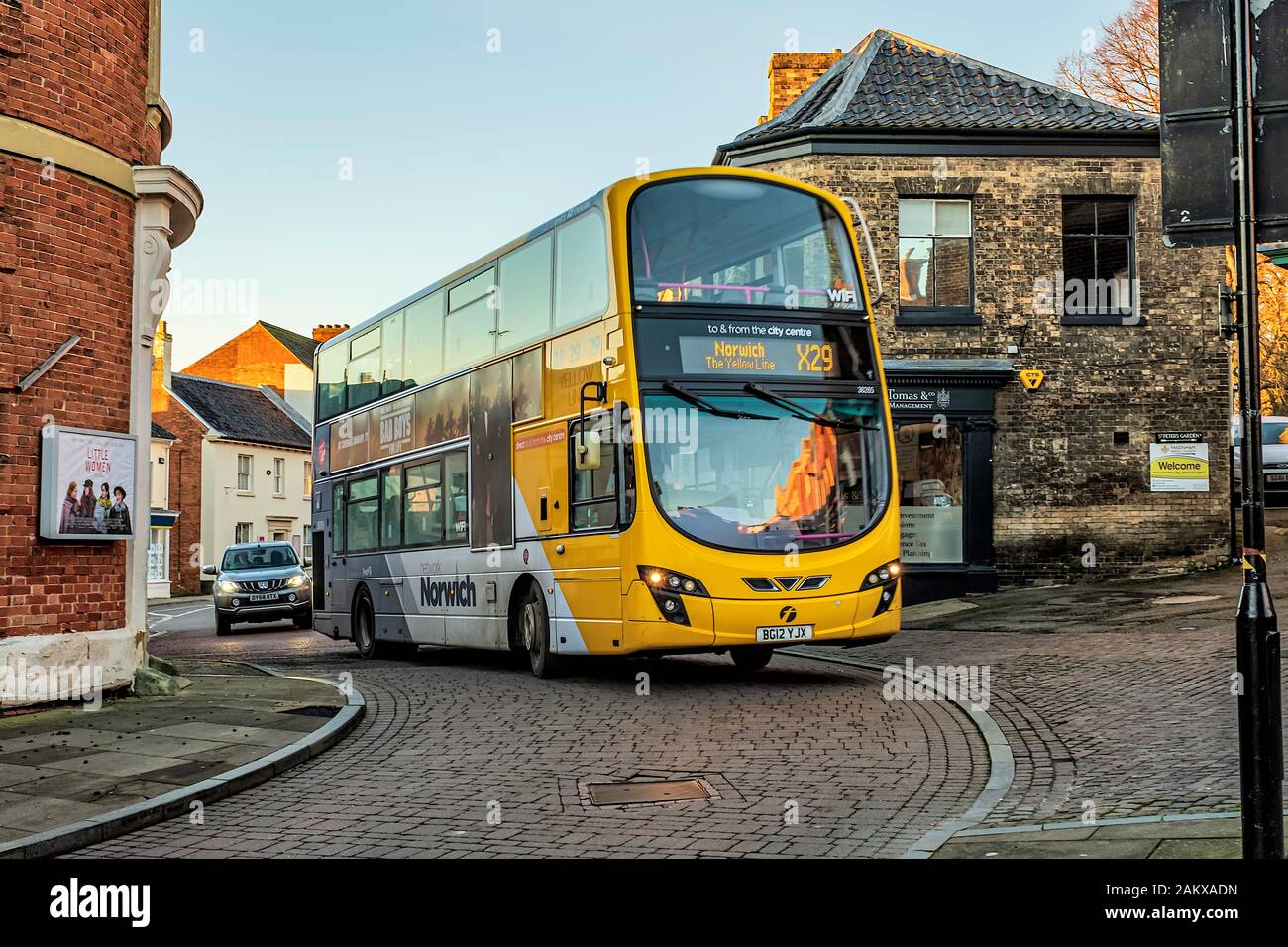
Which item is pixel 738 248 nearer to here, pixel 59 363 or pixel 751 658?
pixel 751 658

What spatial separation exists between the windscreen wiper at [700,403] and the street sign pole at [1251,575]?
22.2 feet

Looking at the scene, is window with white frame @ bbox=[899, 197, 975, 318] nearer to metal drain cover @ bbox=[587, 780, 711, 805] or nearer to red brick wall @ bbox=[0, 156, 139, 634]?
red brick wall @ bbox=[0, 156, 139, 634]

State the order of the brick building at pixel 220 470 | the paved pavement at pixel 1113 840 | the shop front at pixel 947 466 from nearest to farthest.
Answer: the paved pavement at pixel 1113 840, the shop front at pixel 947 466, the brick building at pixel 220 470

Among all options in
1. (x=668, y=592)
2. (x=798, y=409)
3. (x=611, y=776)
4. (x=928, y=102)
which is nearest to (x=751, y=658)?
(x=668, y=592)

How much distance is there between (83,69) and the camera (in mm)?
11539

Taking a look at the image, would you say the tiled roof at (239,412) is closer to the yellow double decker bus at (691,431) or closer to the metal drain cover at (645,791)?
the yellow double decker bus at (691,431)

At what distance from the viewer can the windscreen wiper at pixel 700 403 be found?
475 inches

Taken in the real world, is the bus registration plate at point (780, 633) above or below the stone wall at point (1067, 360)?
below

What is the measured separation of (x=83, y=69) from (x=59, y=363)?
256cm

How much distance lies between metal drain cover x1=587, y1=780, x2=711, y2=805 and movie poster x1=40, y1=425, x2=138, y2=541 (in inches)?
223

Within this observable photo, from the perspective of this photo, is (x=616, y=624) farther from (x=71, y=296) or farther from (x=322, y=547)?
(x=322, y=547)

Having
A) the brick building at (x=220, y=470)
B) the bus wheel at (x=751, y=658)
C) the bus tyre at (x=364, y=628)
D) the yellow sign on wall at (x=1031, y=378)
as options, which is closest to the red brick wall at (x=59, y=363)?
the bus wheel at (x=751, y=658)

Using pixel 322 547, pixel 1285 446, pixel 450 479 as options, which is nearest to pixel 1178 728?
pixel 450 479

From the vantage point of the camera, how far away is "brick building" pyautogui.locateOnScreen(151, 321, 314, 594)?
53.1 m
